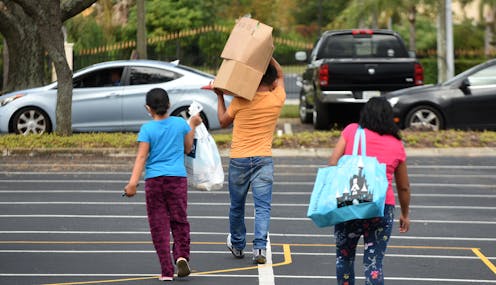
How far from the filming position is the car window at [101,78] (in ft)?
72.1

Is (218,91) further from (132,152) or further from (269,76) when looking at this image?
(132,152)

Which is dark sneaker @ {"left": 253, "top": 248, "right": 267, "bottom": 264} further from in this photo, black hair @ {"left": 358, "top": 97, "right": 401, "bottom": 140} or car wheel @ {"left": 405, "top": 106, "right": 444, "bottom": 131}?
car wheel @ {"left": 405, "top": 106, "right": 444, "bottom": 131}

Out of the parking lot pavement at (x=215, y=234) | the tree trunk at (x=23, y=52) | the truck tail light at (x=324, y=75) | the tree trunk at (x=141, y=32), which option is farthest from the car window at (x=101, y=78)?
the tree trunk at (x=141, y=32)

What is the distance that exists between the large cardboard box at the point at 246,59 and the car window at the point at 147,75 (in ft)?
38.6

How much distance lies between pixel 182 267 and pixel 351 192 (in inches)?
88.8

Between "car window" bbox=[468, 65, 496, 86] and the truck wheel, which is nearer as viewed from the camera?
"car window" bbox=[468, 65, 496, 86]

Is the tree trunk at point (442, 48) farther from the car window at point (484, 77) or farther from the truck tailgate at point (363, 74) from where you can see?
the car window at point (484, 77)

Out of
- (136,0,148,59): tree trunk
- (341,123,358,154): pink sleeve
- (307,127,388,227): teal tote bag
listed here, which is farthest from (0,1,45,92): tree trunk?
(307,127,388,227): teal tote bag

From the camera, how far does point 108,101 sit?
2167 cm

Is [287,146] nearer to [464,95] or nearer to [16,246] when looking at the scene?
[464,95]

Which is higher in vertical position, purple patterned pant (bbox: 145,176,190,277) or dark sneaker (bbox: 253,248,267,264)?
purple patterned pant (bbox: 145,176,190,277)

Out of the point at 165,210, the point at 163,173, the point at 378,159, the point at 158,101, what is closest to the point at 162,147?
the point at 163,173

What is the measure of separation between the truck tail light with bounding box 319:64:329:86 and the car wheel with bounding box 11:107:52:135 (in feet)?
16.3

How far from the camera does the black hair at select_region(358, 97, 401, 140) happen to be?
7.75 meters
